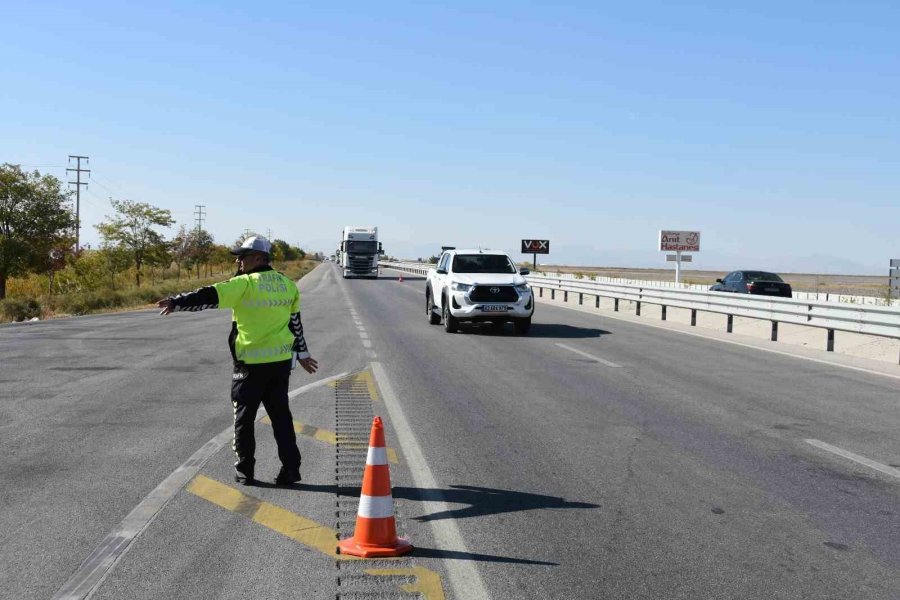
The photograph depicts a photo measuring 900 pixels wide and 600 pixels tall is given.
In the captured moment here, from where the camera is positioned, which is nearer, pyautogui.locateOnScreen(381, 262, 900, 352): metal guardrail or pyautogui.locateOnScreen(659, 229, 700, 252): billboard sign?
pyautogui.locateOnScreen(381, 262, 900, 352): metal guardrail

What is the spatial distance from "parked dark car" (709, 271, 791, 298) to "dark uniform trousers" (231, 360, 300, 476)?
26.0 meters

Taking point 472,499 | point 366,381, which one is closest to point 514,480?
point 472,499

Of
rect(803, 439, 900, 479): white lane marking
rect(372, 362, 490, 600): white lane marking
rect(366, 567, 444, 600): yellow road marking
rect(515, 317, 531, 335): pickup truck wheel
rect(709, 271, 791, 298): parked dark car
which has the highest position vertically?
rect(709, 271, 791, 298): parked dark car

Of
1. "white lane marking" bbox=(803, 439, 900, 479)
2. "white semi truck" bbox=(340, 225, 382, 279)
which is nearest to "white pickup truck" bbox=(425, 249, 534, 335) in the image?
"white lane marking" bbox=(803, 439, 900, 479)

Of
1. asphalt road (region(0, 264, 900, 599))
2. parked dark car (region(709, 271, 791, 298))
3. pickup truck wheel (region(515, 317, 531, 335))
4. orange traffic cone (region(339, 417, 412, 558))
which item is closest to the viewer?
asphalt road (region(0, 264, 900, 599))

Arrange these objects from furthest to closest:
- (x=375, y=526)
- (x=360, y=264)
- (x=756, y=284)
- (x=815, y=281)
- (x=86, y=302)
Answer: (x=815, y=281), (x=360, y=264), (x=86, y=302), (x=756, y=284), (x=375, y=526)

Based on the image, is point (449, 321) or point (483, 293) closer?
point (483, 293)

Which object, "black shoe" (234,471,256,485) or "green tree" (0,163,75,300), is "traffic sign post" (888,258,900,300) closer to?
"black shoe" (234,471,256,485)

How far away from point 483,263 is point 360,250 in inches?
1535

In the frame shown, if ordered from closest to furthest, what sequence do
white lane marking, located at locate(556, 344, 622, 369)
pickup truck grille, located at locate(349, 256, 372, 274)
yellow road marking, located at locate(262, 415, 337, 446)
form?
yellow road marking, located at locate(262, 415, 337, 446), white lane marking, located at locate(556, 344, 622, 369), pickup truck grille, located at locate(349, 256, 372, 274)

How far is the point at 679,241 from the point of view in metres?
45.6

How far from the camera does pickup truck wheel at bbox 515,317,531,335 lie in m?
19.2

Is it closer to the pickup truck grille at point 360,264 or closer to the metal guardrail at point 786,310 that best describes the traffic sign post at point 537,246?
Answer: the pickup truck grille at point 360,264

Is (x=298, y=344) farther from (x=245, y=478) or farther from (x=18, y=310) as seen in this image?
(x=18, y=310)
